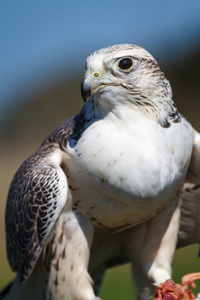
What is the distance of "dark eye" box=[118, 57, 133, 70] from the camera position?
3.07 meters

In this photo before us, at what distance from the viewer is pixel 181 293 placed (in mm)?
3129

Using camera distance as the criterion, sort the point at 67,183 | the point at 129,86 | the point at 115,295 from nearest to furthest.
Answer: the point at 129,86
the point at 67,183
the point at 115,295

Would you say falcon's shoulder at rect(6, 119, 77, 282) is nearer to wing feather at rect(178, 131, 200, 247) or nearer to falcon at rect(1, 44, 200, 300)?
falcon at rect(1, 44, 200, 300)

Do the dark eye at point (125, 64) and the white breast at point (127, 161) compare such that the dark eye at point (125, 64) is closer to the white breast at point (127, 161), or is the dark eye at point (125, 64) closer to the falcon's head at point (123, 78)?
the falcon's head at point (123, 78)

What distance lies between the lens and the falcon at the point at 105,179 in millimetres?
3133

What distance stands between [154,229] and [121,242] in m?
0.43

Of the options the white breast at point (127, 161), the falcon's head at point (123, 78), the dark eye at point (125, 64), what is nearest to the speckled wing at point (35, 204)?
the white breast at point (127, 161)

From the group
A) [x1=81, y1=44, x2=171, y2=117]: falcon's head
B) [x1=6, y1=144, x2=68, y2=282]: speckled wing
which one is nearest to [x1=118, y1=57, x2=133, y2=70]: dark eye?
[x1=81, y1=44, x2=171, y2=117]: falcon's head

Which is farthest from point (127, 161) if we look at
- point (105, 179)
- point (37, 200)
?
point (37, 200)

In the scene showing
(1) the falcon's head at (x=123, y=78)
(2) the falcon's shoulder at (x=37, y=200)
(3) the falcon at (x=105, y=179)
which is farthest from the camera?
(2) the falcon's shoulder at (x=37, y=200)

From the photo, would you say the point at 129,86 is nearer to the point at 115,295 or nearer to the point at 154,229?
the point at 154,229

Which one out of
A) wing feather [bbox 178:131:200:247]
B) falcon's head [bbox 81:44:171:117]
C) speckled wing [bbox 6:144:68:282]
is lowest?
wing feather [bbox 178:131:200:247]

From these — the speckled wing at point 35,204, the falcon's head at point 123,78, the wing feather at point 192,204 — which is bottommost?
the wing feather at point 192,204

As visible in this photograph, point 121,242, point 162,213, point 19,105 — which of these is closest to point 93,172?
point 162,213
